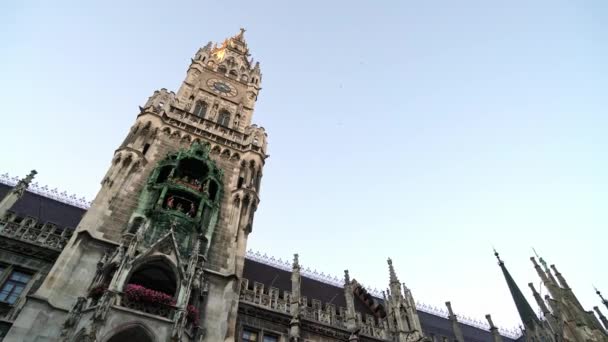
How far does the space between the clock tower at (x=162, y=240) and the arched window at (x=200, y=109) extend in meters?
0.16

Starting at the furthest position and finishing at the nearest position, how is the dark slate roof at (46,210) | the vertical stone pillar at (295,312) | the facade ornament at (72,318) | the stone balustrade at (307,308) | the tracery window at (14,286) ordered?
the dark slate roof at (46,210) → the stone balustrade at (307,308) → the vertical stone pillar at (295,312) → the tracery window at (14,286) → the facade ornament at (72,318)

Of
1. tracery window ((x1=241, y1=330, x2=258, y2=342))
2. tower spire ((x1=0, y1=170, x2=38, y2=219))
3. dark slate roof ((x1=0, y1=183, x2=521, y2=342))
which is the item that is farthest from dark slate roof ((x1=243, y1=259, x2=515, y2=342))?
tower spire ((x1=0, y1=170, x2=38, y2=219))

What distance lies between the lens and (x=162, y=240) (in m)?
17.7

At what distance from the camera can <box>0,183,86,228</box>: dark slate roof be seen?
2189cm

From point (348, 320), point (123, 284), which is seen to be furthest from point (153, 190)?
point (348, 320)

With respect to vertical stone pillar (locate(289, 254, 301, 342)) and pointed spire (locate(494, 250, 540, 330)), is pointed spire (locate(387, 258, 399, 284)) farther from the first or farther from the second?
pointed spire (locate(494, 250, 540, 330))

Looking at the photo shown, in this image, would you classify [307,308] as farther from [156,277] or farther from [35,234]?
[35,234]

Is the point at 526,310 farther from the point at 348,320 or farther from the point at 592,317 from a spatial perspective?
the point at 348,320

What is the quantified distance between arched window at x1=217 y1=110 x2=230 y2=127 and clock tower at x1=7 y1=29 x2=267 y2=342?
1.88 feet

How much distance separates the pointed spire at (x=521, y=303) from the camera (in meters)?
37.5

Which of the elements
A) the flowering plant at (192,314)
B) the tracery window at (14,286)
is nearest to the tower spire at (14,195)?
the tracery window at (14,286)

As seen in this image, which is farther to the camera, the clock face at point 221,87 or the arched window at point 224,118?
the clock face at point 221,87

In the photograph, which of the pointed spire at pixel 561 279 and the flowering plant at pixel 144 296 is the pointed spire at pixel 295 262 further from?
the pointed spire at pixel 561 279

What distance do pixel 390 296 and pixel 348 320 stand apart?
15.7 feet
